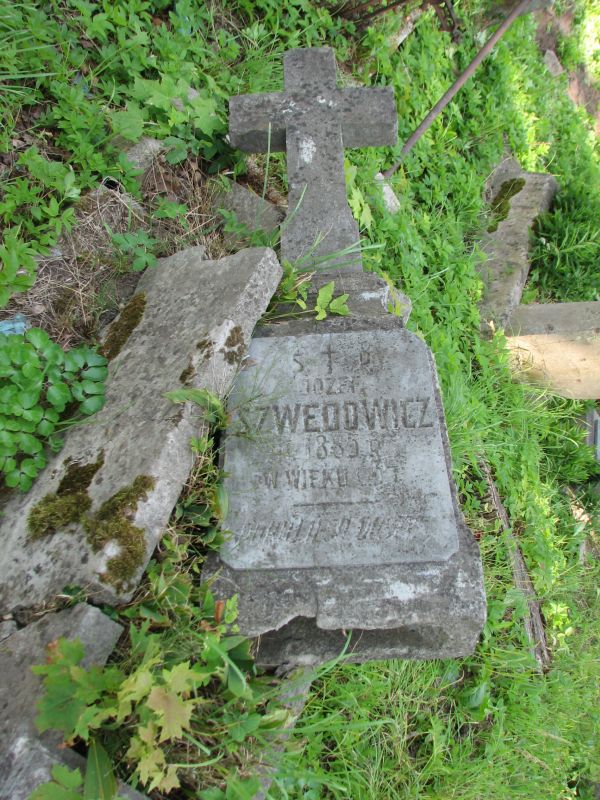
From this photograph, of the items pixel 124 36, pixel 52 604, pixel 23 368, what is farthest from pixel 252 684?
pixel 124 36

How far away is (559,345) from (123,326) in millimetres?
2952

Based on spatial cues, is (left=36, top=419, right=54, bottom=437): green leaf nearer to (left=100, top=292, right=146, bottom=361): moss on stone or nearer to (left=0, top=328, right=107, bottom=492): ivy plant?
(left=0, top=328, right=107, bottom=492): ivy plant

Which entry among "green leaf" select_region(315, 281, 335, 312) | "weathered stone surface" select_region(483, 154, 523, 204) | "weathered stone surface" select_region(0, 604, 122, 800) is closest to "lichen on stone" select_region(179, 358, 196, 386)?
"green leaf" select_region(315, 281, 335, 312)

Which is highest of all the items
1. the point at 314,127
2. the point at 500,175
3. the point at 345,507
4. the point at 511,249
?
the point at 314,127

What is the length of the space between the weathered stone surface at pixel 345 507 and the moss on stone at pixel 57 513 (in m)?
0.45

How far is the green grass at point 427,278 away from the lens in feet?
8.27

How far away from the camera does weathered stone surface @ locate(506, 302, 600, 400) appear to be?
13.0 feet

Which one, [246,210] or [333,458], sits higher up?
[246,210]

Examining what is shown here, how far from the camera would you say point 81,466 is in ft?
6.50

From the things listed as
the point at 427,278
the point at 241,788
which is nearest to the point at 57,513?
the point at 241,788

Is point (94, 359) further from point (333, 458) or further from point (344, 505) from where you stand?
point (344, 505)

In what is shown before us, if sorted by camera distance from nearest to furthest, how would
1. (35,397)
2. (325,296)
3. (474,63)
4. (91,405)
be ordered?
(35,397), (91,405), (325,296), (474,63)

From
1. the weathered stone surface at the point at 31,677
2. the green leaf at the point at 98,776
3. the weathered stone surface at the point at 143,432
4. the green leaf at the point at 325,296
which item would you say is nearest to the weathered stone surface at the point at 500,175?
the green leaf at the point at 325,296

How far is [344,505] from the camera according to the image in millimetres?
1956
